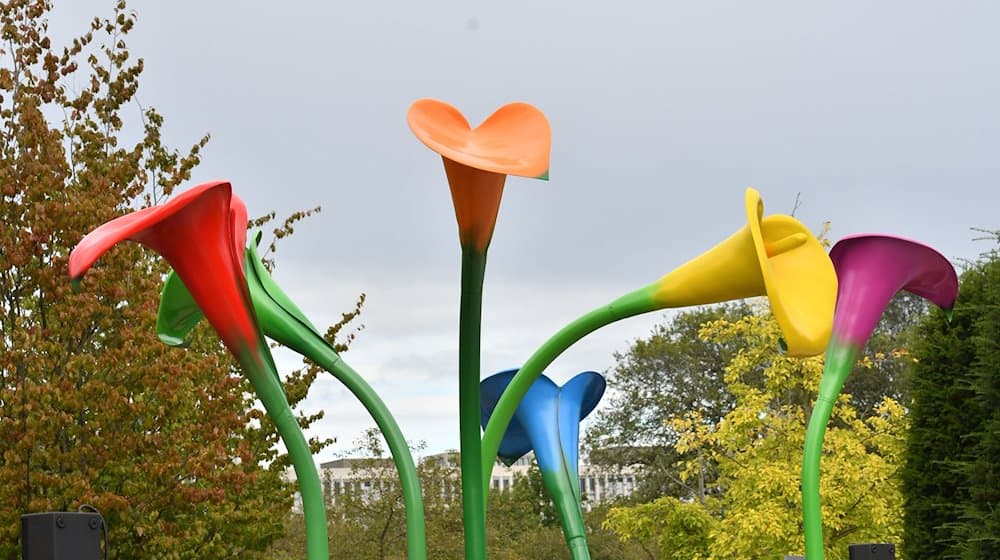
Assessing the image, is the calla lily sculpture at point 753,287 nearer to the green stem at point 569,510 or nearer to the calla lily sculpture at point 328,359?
the calla lily sculpture at point 328,359

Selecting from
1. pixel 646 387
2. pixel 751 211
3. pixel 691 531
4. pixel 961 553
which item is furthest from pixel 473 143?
pixel 646 387

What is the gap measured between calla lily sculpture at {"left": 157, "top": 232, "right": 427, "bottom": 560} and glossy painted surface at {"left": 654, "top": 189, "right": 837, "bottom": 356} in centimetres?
121

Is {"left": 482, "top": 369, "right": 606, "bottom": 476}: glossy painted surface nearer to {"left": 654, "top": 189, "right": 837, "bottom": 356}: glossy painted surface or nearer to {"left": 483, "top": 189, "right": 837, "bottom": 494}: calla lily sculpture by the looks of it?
{"left": 483, "top": 189, "right": 837, "bottom": 494}: calla lily sculpture

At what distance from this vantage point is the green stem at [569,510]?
21.1 feet

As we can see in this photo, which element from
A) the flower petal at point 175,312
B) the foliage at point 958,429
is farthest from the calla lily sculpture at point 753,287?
the foliage at point 958,429

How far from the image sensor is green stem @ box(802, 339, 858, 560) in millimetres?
5633

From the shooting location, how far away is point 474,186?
15.1 feet

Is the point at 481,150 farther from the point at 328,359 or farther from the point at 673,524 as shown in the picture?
the point at 673,524

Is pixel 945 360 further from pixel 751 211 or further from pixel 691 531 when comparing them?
pixel 691 531

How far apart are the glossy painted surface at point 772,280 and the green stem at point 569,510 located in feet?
6.17

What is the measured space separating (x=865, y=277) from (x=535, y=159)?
216 centimetres

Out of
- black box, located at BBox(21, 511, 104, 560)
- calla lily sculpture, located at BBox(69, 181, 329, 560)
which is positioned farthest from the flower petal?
black box, located at BBox(21, 511, 104, 560)

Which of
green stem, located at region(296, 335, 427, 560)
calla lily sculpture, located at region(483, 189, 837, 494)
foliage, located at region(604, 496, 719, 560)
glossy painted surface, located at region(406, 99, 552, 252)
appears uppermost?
glossy painted surface, located at region(406, 99, 552, 252)

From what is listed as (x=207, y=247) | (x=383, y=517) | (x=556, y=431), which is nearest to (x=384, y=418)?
(x=207, y=247)
